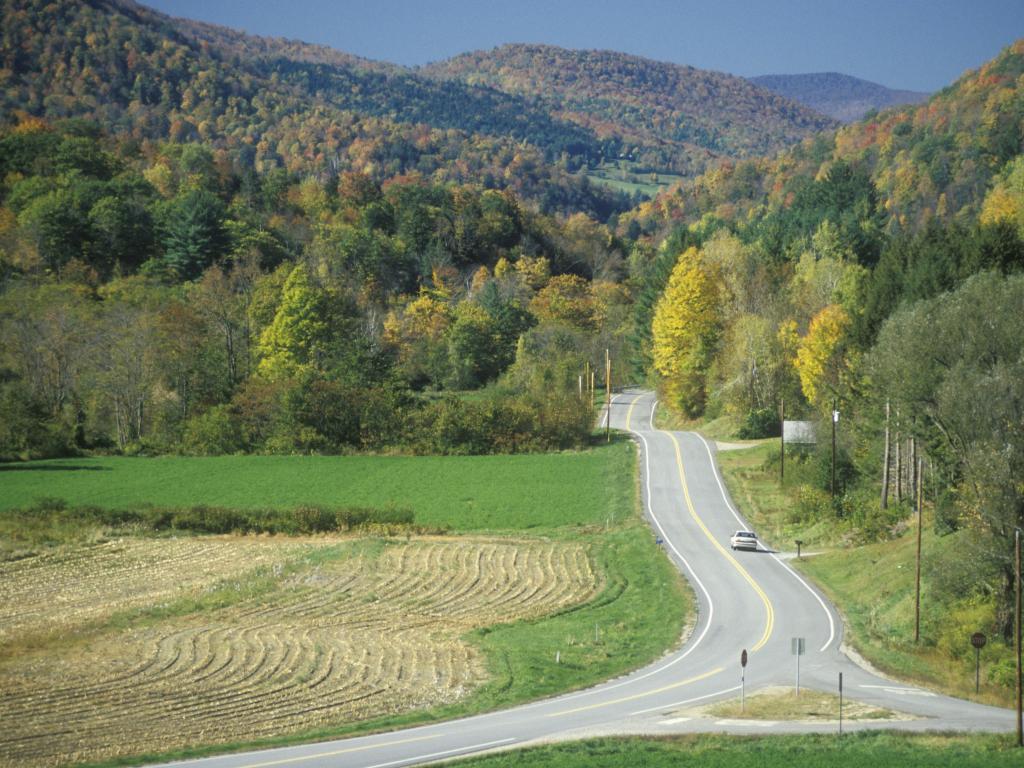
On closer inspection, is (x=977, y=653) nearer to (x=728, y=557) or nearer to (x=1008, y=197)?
(x=728, y=557)

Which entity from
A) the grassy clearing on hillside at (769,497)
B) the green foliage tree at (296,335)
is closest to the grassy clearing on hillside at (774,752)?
the grassy clearing on hillside at (769,497)

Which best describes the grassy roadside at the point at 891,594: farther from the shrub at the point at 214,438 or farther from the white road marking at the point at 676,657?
the shrub at the point at 214,438

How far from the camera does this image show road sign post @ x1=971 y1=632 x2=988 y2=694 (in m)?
31.6

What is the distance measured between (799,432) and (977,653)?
1435 inches

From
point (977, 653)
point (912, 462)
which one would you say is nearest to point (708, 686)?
point (977, 653)

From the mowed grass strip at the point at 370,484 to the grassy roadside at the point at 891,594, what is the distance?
31.3 ft

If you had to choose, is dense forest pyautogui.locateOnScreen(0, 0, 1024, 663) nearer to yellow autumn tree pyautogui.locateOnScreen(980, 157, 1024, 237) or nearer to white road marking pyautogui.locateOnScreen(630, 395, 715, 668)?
yellow autumn tree pyautogui.locateOnScreen(980, 157, 1024, 237)

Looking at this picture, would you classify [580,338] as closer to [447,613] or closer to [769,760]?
[447,613]

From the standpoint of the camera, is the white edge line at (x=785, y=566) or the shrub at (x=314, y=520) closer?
the white edge line at (x=785, y=566)

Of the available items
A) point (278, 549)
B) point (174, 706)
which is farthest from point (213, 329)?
point (174, 706)

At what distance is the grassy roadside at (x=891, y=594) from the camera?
3525 cm

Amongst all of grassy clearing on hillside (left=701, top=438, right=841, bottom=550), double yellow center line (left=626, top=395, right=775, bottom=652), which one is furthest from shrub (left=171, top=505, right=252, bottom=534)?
grassy clearing on hillside (left=701, top=438, right=841, bottom=550)

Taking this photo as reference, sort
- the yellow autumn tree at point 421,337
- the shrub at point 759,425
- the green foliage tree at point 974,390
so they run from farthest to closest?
the yellow autumn tree at point 421,337
the shrub at point 759,425
the green foliage tree at point 974,390

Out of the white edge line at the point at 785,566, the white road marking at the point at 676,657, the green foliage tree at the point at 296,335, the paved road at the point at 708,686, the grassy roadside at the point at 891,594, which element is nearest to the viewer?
the paved road at the point at 708,686
